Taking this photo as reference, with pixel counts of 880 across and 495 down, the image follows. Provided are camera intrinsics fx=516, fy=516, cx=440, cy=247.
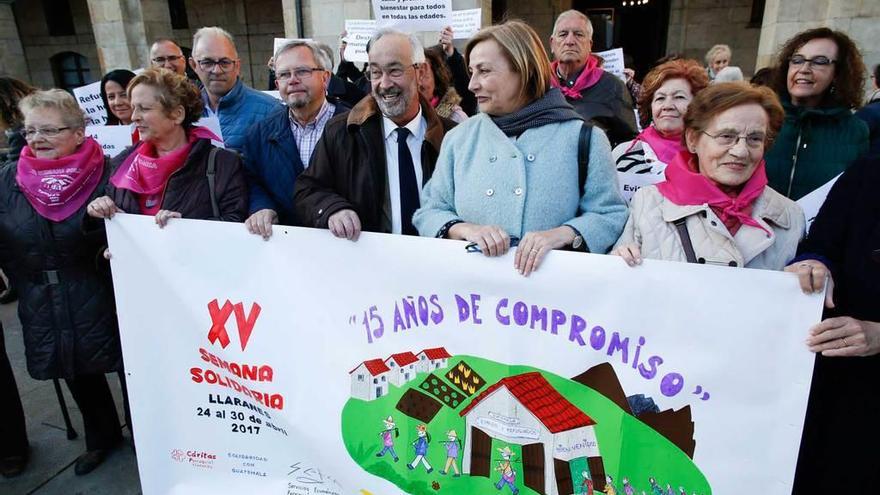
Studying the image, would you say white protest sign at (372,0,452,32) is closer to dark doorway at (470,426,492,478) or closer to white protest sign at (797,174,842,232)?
white protest sign at (797,174,842,232)

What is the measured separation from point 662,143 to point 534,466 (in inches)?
66.4

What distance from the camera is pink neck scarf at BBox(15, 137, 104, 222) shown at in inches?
94.7

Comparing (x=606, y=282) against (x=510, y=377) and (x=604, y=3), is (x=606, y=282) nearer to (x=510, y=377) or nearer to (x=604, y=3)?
(x=510, y=377)

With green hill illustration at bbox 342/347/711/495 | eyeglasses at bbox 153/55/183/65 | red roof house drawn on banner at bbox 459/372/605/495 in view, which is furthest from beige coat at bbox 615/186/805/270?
eyeglasses at bbox 153/55/183/65

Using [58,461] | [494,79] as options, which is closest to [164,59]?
[58,461]

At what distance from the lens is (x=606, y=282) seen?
1.65m

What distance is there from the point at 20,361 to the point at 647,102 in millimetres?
4938

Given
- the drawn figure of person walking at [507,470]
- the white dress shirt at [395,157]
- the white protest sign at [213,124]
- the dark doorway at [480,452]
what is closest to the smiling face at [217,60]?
the white protest sign at [213,124]

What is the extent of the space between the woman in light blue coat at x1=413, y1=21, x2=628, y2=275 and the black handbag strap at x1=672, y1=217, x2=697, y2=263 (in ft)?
0.65

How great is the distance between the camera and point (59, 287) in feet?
8.27

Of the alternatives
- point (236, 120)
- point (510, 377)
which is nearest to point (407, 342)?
point (510, 377)

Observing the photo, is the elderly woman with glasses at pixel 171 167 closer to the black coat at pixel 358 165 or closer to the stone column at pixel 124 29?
the black coat at pixel 358 165

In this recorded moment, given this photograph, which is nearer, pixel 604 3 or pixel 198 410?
pixel 198 410

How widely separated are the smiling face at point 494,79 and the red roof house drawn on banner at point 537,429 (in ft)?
3.31
